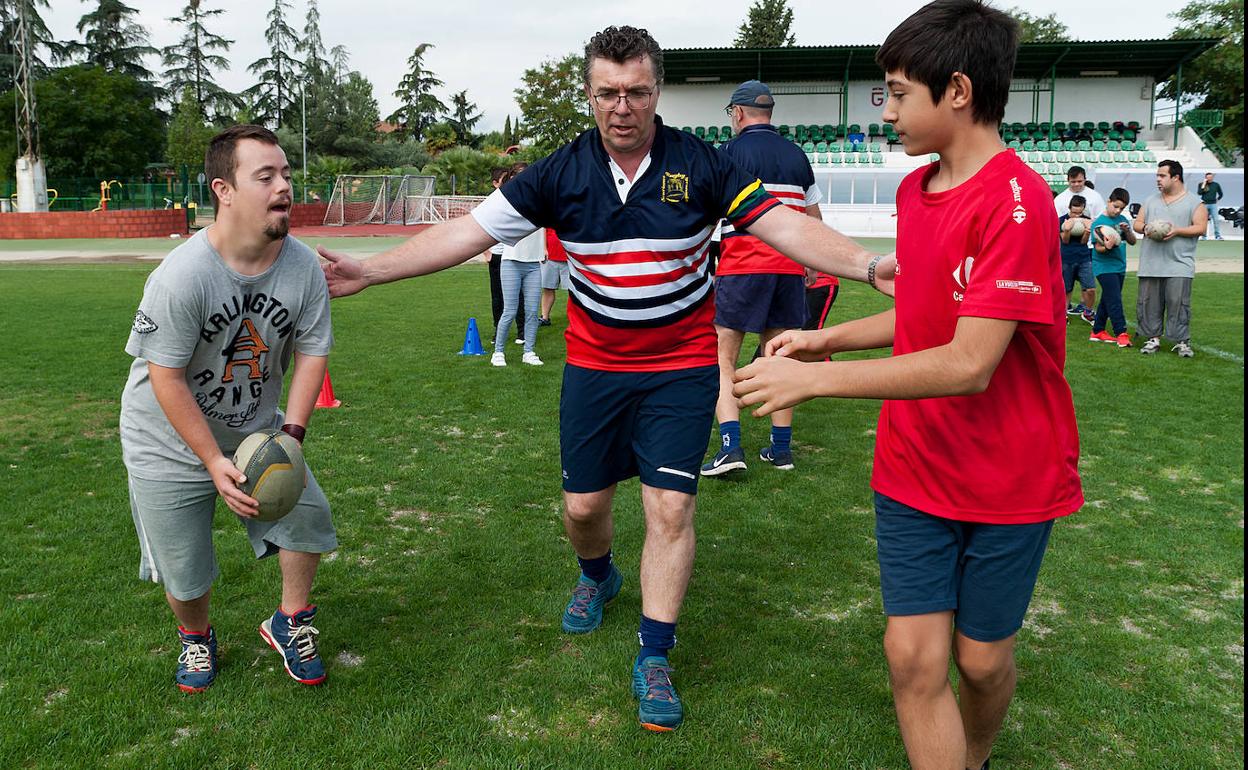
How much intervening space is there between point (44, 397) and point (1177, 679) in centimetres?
874

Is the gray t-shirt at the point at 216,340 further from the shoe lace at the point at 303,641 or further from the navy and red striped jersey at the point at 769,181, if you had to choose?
the navy and red striped jersey at the point at 769,181

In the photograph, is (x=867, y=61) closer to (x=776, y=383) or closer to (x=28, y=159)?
(x=28, y=159)

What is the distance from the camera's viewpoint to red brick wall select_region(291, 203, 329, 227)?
133 feet

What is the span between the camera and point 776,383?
7.91 feet

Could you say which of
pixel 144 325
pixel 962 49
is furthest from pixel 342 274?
pixel 962 49

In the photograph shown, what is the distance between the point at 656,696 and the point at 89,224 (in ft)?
121

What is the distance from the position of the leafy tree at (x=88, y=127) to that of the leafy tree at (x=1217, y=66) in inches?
2338

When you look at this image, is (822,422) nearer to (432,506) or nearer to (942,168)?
(432,506)

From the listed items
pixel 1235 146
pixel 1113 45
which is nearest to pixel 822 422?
pixel 1113 45

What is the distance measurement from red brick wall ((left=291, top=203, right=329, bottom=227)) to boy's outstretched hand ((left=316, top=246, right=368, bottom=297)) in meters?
37.9

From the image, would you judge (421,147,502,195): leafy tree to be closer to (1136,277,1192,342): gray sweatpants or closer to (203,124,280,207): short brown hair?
(1136,277,1192,342): gray sweatpants

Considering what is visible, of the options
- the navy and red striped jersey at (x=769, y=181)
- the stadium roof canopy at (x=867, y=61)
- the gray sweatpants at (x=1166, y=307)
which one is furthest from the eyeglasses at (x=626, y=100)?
the stadium roof canopy at (x=867, y=61)

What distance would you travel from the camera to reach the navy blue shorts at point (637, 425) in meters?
3.74

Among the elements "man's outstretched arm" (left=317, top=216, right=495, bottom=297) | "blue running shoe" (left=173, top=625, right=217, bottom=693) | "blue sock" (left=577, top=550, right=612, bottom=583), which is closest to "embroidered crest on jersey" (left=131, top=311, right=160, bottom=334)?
"man's outstretched arm" (left=317, top=216, right=495, bottom=297)
